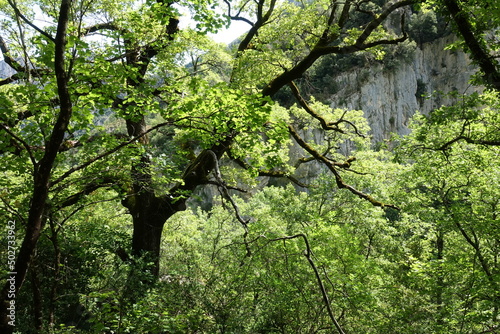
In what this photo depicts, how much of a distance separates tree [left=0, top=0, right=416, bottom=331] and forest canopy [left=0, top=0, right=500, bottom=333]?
0.11 ft

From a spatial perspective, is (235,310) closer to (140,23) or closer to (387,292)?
(140,23)

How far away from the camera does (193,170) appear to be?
759cm

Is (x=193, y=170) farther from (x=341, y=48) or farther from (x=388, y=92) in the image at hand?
(x=388, y=92)

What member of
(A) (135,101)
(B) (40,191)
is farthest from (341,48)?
(B) (40,191)

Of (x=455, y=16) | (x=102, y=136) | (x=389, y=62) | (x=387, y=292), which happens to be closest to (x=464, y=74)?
(x=389, y=62)

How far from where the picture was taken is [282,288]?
6.82 m

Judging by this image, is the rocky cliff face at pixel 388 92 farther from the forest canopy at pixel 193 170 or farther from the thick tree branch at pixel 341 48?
the thick tree branch at pixel 341 48

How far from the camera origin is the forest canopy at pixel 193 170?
147 inches

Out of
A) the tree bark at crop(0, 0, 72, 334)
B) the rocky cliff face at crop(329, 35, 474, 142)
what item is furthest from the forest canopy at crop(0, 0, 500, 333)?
the rocky cliff face at crop(329, 35, 474, 142)

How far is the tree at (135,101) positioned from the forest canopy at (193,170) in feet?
0.11

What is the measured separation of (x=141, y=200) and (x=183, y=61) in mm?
4145

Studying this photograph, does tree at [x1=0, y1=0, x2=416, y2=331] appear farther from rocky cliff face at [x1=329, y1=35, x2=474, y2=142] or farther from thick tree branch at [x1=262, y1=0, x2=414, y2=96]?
rocky cliff face at [x1=329, y1=35, x2=474, y2=142]

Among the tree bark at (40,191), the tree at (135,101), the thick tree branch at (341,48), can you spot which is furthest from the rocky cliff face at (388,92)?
the tree bark at (40,191)

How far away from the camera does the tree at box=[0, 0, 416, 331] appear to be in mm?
3186
